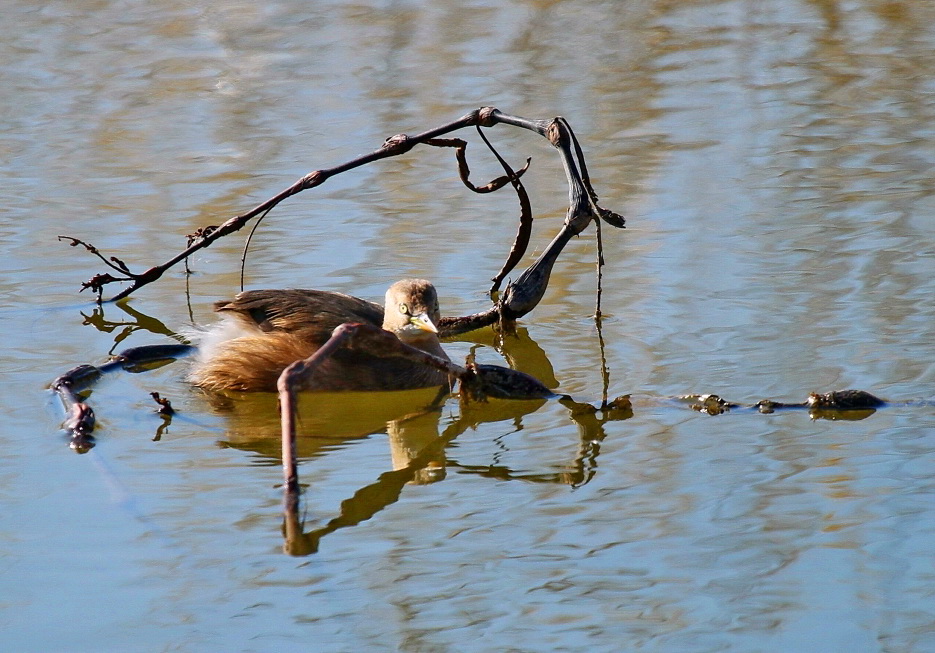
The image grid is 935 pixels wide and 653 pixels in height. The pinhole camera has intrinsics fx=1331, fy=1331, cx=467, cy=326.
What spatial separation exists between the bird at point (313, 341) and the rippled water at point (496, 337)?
0.13m

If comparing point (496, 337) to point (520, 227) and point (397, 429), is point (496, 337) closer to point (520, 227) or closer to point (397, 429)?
point (520, 227)

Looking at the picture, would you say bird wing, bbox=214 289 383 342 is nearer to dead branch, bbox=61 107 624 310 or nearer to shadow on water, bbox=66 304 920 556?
shadow on water, bbox=66 304 920 556

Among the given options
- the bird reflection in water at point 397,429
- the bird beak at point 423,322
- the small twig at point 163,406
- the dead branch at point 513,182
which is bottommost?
the bird reflection in water at point 397,429

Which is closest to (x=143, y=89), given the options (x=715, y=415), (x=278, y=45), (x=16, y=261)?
(x=278, y=45)

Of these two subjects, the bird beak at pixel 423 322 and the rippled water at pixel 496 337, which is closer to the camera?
the rippled water at pixel 496 337

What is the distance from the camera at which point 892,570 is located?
12.5 feet

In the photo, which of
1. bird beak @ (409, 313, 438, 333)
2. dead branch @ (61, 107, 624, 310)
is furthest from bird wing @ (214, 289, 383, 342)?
dead branch @ (61, 107, 624, 310)

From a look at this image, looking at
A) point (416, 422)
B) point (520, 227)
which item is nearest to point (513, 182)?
point (520, 227)

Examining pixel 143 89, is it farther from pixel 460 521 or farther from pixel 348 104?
pixel 460 521

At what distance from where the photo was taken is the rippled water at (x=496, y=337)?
3742 millimetres

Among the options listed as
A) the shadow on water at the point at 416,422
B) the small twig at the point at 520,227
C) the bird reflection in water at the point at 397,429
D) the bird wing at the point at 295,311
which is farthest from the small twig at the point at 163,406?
the small twig at the point at 520,227

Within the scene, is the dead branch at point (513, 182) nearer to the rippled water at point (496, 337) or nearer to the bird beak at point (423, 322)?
the rippled water at point (496, 337)

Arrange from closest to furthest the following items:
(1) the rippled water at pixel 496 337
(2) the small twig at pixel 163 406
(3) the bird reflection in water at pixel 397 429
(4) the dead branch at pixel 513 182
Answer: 1. (1) the rippled water at pixel 496 337
2. (3) the bird reflection in water at pixel 397 429
3. (2) the small twig at pixel 163 406
4. (4) the dead branch at pixel 513 182

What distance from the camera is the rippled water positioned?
3.74 m
